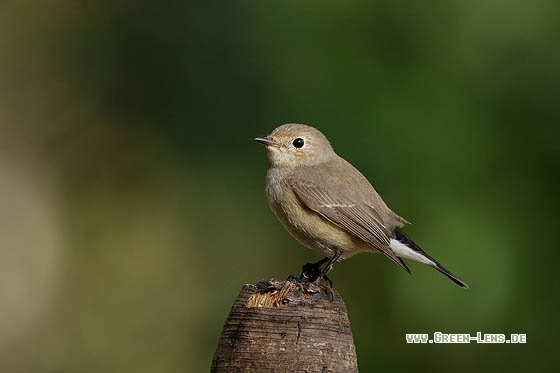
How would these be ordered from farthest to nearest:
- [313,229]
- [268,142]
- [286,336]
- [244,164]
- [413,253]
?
[244,164]
[268,142]
[413,253]
[313,229]
[286,336]

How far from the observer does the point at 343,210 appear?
18.2 feet

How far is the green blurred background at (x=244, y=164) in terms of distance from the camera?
612cm

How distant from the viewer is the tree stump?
10.7 feet

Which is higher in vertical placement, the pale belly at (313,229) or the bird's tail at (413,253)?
the bird's tail at (413,253)

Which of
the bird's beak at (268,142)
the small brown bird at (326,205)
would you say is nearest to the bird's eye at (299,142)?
the small brown bird at (326,205)

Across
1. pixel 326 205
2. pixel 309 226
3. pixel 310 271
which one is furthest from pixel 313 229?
pixel 310 271

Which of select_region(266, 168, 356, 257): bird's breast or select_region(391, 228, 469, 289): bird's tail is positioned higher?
select_region(391, 228, 469, 289): bird's tail

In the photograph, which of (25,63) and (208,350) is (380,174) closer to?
(208,350)

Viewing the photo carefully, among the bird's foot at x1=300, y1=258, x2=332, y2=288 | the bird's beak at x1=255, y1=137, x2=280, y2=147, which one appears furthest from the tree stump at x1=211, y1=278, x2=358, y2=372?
the bird's beak at x1=255, y1=137, x2=280, y2=147

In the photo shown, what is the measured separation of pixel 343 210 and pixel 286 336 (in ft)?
7.65

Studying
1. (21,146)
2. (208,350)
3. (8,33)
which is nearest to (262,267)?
(208,350)

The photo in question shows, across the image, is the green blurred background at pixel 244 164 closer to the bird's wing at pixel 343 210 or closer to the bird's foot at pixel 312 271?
the bird's wing at pixel 343 210

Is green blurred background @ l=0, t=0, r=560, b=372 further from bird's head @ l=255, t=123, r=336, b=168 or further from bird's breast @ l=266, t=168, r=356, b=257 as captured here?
bird's breast @ l=266, t=168, r=356, b=257

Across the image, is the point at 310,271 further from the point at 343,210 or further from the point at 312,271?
the point at 343,210
